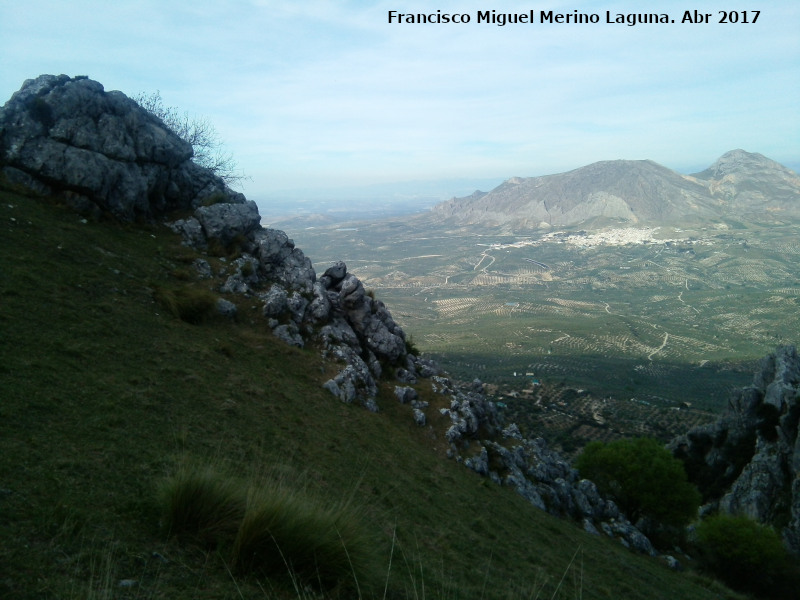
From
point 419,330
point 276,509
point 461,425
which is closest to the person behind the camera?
point 276,509

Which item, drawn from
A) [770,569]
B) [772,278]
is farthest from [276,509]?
[772,278]

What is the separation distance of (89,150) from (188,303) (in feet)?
26.5

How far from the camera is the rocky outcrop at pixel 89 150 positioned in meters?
16.1

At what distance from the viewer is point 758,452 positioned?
30.2 m

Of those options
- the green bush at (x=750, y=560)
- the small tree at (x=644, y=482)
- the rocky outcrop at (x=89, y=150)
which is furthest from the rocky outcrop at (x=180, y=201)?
the green bush at (x=750, y=560)

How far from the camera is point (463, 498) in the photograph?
1303cm

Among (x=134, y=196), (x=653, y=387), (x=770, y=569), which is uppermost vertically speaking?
(x=134, y=196)

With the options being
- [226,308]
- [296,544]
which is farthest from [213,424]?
[226,308]

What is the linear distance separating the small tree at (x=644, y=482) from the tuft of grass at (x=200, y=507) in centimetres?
2337

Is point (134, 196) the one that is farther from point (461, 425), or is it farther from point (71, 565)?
point (71, 565)

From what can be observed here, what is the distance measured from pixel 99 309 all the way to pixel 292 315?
7.14 metres

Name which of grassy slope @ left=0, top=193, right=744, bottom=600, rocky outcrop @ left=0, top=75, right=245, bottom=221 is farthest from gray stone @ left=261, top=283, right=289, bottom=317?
rocky outcrop @ left=0, top=75, right=245, bottom=221

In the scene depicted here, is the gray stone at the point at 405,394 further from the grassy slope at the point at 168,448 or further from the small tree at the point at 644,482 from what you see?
the small tree at the point at 644,482

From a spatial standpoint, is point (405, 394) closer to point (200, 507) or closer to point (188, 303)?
point (188, 303)
